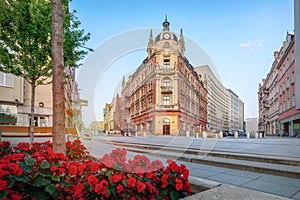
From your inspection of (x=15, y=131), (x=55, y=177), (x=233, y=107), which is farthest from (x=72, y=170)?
(x=15, y=131)

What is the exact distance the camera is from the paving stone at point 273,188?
11.2 ft

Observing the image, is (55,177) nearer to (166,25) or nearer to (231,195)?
(231,195)

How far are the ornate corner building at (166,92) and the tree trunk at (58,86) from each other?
3.29ft

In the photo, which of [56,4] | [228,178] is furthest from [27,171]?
[228,178]

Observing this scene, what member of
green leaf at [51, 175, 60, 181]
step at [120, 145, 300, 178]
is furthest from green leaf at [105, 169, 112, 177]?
step at [120, 145, 300, 178]

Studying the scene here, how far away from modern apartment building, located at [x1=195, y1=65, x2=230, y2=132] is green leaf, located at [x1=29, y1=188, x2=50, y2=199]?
2850 mm

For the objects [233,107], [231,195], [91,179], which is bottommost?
[231,195]

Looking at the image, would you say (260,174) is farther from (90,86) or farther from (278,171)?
(90,86)

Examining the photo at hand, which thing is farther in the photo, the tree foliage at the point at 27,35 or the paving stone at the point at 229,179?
the tree foliage at the point at 27,35

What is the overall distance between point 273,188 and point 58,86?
4.14 m

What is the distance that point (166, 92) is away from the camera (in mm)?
3543

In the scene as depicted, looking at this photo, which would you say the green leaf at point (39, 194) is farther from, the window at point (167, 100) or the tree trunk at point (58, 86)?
the window at point (167, 100)

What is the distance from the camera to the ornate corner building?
11.0 ft

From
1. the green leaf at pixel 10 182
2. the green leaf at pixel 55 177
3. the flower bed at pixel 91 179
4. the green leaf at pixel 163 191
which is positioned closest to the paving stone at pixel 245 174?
the flower bed at pixel 91 179
